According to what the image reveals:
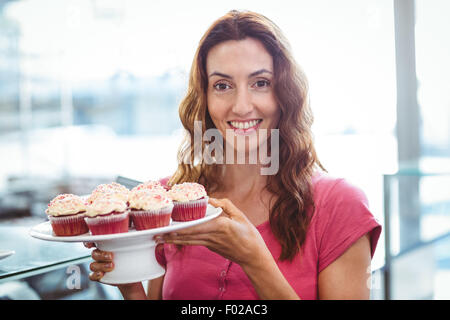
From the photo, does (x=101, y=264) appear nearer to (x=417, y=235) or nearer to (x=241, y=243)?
(x=241, y=243)

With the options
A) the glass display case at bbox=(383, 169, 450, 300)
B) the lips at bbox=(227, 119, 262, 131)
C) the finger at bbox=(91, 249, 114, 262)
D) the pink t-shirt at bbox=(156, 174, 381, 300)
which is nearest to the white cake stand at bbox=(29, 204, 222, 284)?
the finger at bbox=(91, 249, 114, 262)

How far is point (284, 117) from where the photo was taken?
127 cm

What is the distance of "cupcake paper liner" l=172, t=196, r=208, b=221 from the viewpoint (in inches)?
41.4

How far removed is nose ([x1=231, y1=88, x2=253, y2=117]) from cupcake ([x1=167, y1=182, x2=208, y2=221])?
26cm

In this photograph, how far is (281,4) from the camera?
6.40 feet

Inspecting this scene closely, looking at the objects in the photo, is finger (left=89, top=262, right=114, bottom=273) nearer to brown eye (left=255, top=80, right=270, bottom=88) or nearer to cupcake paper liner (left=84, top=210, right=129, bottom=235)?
cupcake paper liner (left=84, top=210, right=129, bottom=235)

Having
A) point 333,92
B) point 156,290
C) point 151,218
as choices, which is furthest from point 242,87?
point 333,92

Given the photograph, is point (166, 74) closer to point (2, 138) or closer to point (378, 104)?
point (378, 104)

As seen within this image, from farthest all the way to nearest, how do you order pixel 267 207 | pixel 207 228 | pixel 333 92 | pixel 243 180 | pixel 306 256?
1. pixel 333 92
2. pixel 243 180
3. pixel 267 207
4. pixel 306 256
5. pixel 207 228

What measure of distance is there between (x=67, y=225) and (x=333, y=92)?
5.09ft

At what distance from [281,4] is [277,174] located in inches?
40.7

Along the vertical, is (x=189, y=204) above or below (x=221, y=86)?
below

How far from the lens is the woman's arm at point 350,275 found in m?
1.05

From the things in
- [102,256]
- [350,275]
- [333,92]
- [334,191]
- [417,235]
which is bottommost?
[417,235]
